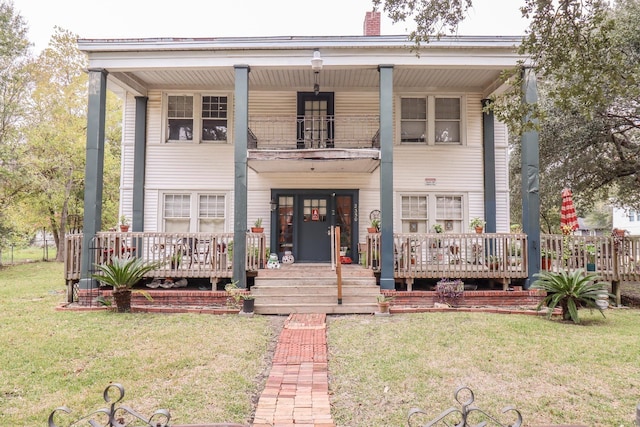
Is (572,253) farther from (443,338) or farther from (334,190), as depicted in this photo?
(334,190)

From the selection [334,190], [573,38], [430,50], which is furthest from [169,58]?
[573,38]

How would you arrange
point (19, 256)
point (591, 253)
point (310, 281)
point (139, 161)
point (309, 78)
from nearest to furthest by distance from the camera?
point (310, 281), point (591, 253), point (309, 78), point (139, 161), point (19, 256)

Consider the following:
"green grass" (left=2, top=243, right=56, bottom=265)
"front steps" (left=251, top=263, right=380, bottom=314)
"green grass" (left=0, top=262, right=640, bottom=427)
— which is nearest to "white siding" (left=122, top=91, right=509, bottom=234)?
"front steps" (left=251, top=263, right=380, bottom=314)

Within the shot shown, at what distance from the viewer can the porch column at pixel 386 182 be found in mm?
9047

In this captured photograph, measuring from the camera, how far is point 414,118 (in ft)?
39.4

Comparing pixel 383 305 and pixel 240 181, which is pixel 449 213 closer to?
pixel 383 305

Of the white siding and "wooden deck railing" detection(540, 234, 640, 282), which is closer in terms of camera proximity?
"wooden deck railing" detection(540, 234, 640, 282)

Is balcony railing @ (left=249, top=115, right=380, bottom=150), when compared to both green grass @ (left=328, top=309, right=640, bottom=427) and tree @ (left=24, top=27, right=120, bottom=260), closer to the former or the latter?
green grass @ (left=328, top=309, right=640, bottom=427)

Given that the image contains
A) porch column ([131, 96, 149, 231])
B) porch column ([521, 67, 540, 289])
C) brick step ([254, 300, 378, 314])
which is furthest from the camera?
porch column ([131, 96, 149, 231])

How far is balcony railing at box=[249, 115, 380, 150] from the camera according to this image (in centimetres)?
1181

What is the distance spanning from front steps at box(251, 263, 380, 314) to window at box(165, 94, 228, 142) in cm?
503

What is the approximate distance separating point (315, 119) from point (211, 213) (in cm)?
419

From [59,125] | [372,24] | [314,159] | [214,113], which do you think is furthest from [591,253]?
[59,125]

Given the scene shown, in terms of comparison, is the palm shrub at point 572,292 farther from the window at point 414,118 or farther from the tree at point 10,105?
the tree at point 10,105
